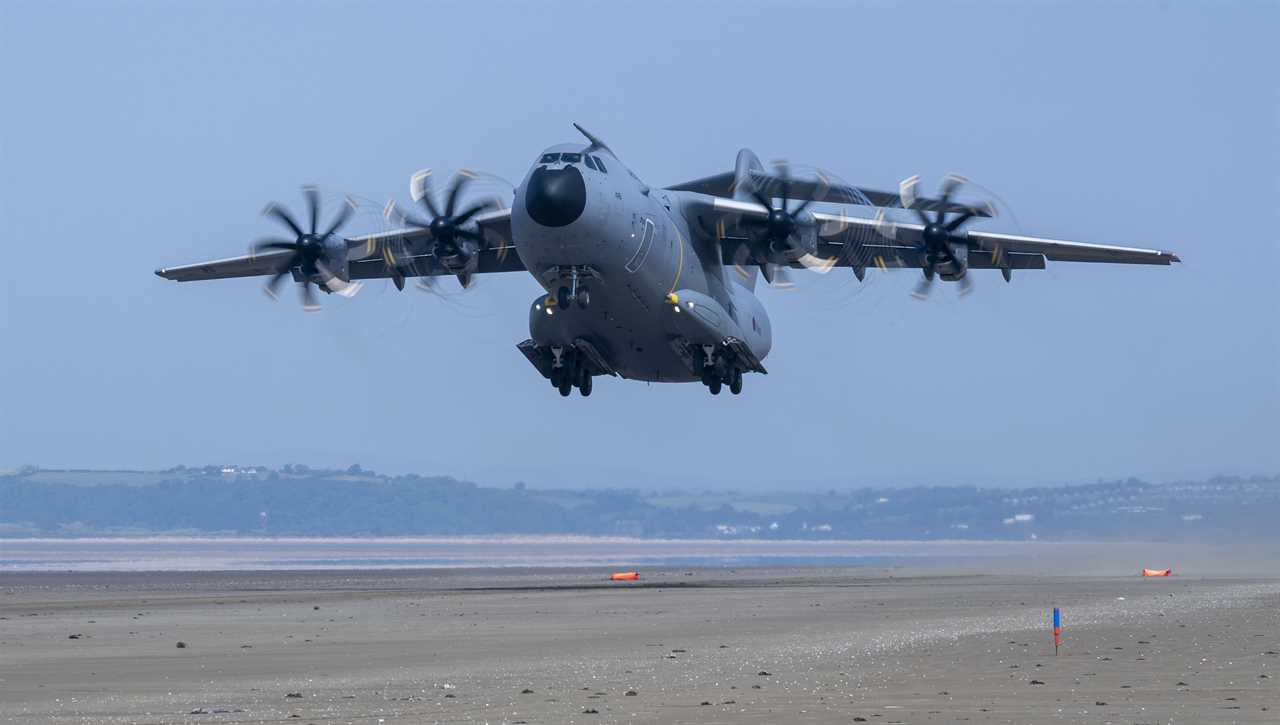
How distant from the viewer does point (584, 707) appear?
14812 mm

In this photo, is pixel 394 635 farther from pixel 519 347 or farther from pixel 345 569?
pixel 345 569

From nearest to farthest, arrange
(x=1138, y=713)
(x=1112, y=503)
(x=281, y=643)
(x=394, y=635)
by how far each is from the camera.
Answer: (x=1138, y=713) < (x=281, y=643) < (x=394, y=635) < (x=1112, y=503)

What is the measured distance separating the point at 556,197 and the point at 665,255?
4.68 meters

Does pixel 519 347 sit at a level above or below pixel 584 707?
above

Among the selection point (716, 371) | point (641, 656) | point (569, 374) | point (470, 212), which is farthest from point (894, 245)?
point (641, 656)

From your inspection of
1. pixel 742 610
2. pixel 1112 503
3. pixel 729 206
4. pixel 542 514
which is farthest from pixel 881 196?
pixel 542 514

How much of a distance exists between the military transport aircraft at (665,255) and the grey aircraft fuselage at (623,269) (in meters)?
0.05

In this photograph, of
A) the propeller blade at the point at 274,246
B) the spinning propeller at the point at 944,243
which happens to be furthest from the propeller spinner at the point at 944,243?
the propeller blade at the point at 274,246

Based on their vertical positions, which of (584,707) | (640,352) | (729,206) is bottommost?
(584,707)

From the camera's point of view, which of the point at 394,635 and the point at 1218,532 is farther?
the point at 1218,532

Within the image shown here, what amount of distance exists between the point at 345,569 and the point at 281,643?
115ft

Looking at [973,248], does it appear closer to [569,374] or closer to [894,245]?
[894,245]

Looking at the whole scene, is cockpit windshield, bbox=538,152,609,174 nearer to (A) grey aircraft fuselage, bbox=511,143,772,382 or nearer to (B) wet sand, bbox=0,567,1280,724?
(A) grey aircraft fuselage, bbox=511,143,772,382

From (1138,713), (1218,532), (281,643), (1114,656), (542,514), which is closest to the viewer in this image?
(1138,713)
